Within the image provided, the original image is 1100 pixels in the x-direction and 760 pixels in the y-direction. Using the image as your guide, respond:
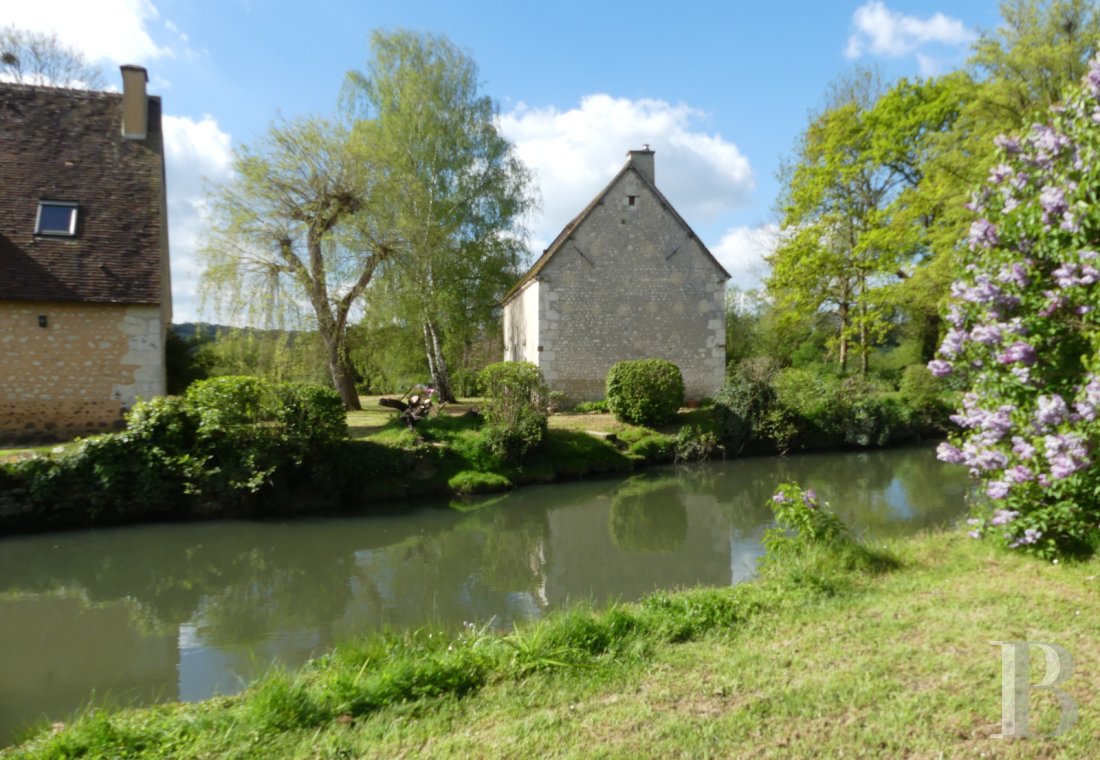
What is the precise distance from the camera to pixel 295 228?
56.2 feet

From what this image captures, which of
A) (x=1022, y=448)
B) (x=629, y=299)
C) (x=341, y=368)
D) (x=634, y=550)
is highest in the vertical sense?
(x=629, y=299)

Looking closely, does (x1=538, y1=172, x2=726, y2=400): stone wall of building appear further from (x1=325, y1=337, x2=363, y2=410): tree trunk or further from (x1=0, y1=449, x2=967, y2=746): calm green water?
(x1=0, y1=449, x2=967, y2=746): calm green water

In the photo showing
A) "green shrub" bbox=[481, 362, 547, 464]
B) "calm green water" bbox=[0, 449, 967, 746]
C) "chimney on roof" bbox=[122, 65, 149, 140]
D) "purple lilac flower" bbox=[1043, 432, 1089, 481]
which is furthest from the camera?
"chimney on roof" bbox=[122, 65, 149, 140]

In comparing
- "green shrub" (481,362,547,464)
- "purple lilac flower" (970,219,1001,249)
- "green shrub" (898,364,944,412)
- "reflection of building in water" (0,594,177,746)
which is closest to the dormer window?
"green shrub" (481,362,547,464)

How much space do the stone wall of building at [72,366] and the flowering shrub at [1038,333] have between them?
43.6 ft

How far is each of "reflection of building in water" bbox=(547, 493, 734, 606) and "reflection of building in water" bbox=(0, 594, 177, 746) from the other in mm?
3618

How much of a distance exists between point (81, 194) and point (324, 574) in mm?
10736

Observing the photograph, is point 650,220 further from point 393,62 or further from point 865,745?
point 865,745

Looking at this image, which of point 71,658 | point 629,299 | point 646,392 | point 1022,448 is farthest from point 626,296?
point 71,658

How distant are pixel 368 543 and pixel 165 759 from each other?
22.8ft

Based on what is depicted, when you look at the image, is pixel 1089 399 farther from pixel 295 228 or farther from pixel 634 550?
pixel 295 228

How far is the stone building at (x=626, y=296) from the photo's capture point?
777 inches

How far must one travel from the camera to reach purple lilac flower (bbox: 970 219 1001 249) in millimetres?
5477

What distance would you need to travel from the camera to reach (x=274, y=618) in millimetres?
7227
